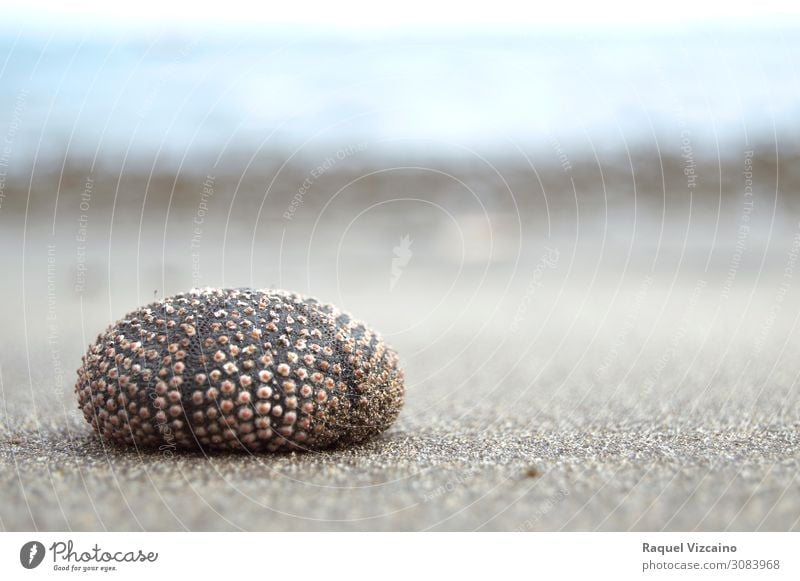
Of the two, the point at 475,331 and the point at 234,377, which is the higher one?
the point at 234,377

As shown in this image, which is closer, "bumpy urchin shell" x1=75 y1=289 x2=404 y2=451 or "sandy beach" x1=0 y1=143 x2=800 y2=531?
"sandy beach" x1=0 y1=143 x2=800 y2=531

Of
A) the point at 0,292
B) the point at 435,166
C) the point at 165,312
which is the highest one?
the point at 435,166

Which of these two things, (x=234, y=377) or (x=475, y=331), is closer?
(x=234, y=377)

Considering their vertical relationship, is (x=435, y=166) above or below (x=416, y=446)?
above

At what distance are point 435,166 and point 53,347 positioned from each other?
10837 millimetres

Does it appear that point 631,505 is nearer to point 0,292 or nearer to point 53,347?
point 53,347

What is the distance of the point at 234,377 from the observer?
170 inches

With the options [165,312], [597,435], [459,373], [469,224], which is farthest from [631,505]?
[469,224]

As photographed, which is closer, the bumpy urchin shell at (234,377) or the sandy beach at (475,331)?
the sandy beach at (475,331)

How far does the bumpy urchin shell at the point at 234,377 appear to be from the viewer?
4.32m

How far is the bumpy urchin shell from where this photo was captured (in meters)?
4.32

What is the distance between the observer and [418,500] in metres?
3.95
